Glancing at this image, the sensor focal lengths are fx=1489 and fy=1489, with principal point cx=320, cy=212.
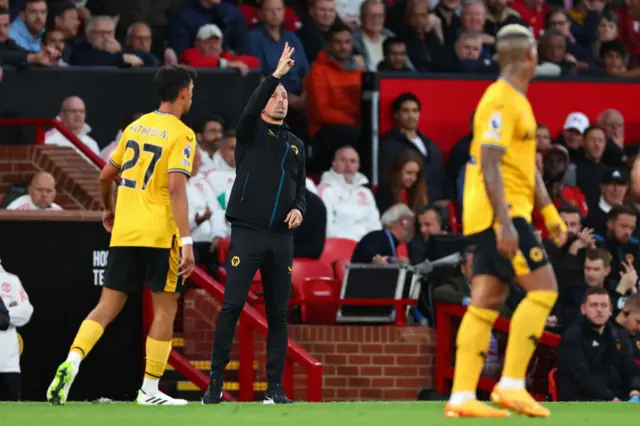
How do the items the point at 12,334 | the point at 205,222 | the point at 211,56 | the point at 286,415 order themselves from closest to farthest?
the point at 286,415 < the point at 12,334 < the point at 205,222 < the point at 211,56

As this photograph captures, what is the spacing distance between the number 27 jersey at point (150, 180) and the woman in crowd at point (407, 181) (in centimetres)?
582

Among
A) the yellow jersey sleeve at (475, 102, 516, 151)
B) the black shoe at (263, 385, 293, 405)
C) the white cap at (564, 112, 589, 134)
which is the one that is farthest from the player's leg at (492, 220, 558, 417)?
the white cap at (564, 112, 589, 134)

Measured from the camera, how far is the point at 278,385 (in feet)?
31.0

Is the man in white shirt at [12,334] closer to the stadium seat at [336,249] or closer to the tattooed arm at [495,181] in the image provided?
the stadium seat at [336,249]

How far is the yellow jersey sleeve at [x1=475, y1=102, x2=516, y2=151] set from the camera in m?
7.57

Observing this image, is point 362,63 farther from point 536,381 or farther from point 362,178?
point 536,381

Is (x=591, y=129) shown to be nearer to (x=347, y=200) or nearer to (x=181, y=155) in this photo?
(x=347, y=200)

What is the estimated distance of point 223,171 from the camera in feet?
46.9

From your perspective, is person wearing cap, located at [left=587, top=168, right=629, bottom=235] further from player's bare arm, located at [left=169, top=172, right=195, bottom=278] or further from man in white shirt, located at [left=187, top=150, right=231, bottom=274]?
player's bare arm, located at [left=169, top=172, right=195, bottom=278]

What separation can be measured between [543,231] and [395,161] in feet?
5.38

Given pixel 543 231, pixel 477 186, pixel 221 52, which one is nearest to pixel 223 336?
pixel 477 186

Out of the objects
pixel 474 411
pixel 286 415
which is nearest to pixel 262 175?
pixel 286 415

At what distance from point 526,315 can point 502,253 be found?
1.22 feet

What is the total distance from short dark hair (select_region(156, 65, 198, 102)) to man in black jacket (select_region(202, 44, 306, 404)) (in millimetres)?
433
